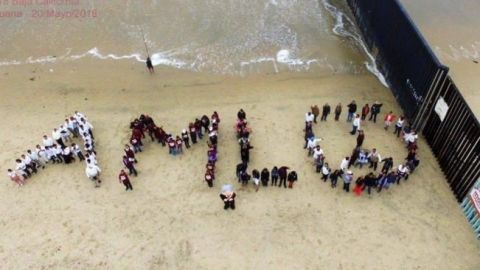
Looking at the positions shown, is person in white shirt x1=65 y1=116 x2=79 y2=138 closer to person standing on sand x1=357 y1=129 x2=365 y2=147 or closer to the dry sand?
the dry sand

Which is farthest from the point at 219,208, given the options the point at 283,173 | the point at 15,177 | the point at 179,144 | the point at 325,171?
the point at 15,177

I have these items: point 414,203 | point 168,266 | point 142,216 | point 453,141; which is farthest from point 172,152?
point 453,141

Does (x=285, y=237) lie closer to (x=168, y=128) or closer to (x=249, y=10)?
(x=168, y=128)

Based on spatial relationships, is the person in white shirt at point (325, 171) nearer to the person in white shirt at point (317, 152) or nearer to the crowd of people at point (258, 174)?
the person in white shirt at point (317, 152)

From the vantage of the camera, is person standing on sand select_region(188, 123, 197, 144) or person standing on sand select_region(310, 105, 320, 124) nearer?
person standing on sand select_region(188, 123, 197, 144)

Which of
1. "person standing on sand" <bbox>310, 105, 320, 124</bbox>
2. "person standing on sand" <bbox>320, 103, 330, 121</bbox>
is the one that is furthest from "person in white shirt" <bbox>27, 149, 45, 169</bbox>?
"person standing on sand" <bbox>320, 103, 330, 121</bbox>

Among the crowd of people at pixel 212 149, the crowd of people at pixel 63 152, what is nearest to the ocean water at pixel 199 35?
the crowd of people at pixel 212 149

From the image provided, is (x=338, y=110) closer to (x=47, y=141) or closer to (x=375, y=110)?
(x=375, y=110)
